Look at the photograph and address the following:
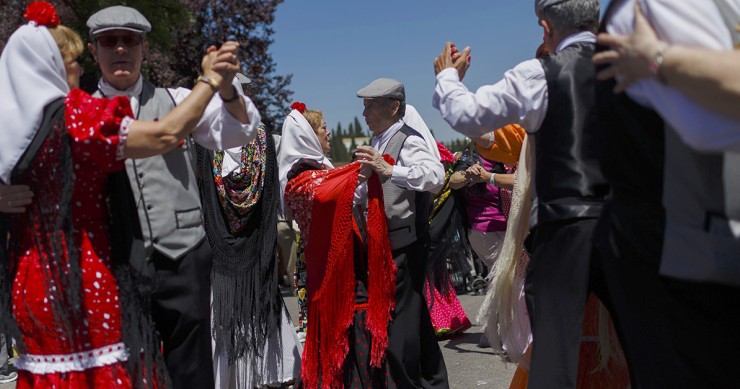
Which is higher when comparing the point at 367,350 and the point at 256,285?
the point at 256,285

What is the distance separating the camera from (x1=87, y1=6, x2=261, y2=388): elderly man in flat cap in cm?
320

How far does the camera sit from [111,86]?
3.40m

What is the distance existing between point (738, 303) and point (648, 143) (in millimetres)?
421

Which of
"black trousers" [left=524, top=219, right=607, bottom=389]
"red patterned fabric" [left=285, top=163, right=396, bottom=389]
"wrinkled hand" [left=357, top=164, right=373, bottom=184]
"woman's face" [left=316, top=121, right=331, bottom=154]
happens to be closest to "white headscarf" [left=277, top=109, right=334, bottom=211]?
"woman's face" [left=316, top=121, right=331, bottom=154]

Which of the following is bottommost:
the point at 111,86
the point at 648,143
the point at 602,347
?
the point at 602,347

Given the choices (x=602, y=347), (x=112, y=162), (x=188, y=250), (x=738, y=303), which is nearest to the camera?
(x=738, y=303)

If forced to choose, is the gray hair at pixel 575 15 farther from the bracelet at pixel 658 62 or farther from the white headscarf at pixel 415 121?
the white headscarf at pixel 415 121

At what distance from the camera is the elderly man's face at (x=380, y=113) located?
193 inches

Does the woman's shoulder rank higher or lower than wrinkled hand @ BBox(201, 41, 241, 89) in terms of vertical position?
lower

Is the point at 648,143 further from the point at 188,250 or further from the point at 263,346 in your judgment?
the point at 263,346

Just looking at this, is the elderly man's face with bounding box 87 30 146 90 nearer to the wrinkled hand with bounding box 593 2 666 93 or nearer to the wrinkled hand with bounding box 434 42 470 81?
the wrinkled hand with bounding box 434 42 470 81

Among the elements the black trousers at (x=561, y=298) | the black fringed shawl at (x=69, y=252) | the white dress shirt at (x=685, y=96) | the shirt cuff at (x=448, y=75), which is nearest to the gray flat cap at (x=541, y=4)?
the shirt cuff at (x=448, y=75)

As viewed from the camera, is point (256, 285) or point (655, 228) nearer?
point (655, 228)

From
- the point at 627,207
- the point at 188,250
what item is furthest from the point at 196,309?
the point at 627,207
